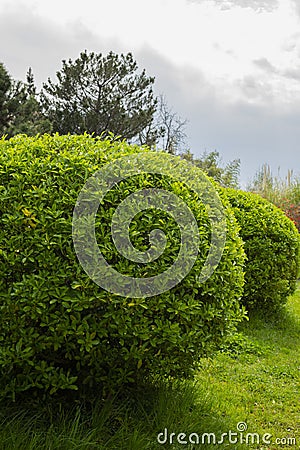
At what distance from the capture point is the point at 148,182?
2.91 metres

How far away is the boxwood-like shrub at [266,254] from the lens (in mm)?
5637

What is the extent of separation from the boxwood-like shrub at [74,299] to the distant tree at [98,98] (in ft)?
57.2

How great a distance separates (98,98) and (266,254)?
16128 millimetres

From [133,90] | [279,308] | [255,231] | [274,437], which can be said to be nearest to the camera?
[274,437]

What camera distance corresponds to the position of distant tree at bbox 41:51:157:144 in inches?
791

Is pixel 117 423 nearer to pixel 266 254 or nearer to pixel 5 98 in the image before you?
pixel 266 254

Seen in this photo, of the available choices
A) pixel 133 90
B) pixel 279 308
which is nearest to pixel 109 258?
pixel 279 308

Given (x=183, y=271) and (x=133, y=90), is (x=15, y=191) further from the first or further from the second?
(x=133, y=90)

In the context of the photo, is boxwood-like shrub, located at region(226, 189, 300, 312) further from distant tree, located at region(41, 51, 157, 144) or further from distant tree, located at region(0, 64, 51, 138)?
distant tree, located at region(41, 51, 157, 144)

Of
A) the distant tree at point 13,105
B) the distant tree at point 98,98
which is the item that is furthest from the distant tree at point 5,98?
the distant tree at point 98,98

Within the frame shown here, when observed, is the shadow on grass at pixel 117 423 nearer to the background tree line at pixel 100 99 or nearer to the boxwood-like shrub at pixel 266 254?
the boxwood-like shrub at pixel 266 254

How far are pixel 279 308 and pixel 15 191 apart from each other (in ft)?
14.0

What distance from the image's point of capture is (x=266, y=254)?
5.66m

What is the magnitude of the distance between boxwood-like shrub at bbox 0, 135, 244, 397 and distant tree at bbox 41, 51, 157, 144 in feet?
57.2
